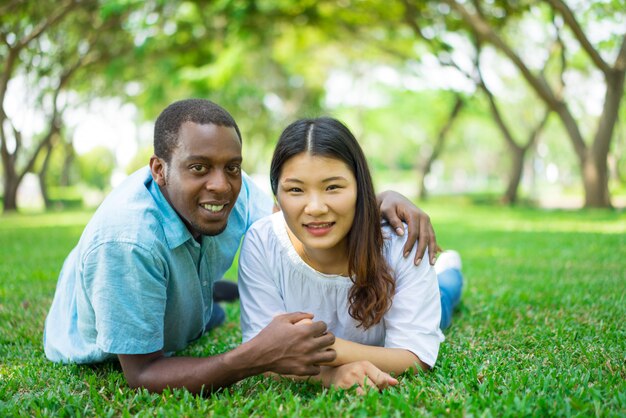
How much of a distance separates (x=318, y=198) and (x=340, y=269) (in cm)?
49

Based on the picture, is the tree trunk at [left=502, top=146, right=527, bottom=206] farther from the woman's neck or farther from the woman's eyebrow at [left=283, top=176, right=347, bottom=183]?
the woman's eyebrow at [left=283, top=176, right=347, bottom=183]

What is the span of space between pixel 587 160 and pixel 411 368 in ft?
48.0

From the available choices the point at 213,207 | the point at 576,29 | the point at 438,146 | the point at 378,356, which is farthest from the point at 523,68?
the point at 213,207

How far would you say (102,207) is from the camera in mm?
2920

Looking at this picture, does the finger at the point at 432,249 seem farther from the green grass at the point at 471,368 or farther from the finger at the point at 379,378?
the finger at the point at 379,378

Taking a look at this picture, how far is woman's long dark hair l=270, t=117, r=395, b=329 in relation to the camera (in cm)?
287

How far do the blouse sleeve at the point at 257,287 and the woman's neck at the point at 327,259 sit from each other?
192mm

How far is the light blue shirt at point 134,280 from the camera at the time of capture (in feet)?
8.61

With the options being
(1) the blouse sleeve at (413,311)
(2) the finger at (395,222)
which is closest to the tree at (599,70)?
(2) the finger at (395,222)

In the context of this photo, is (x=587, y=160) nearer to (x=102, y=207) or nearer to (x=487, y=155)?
(x=102, y=207)

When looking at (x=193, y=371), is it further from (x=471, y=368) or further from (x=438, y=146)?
(x=438, y=146)

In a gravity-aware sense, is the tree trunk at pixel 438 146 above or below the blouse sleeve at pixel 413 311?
above

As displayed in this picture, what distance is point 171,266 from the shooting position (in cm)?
284

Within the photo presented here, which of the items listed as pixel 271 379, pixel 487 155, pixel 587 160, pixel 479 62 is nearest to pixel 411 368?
pixel 271 379
